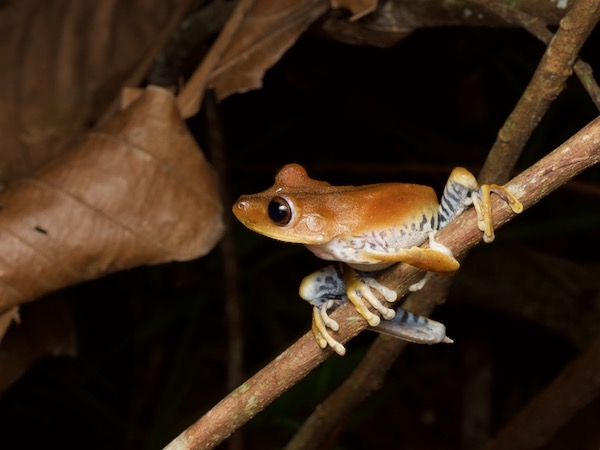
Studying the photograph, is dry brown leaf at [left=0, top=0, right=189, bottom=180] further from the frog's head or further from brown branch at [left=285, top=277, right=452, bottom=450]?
the frog's head

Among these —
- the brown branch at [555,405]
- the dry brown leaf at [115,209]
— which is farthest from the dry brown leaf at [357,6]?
the brown branch at [555,405]

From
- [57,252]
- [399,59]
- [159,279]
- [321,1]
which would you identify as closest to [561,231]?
[399,59]

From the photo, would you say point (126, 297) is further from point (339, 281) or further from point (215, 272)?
point (339, 281)

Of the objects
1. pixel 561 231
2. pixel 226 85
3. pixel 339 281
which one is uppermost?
pixel 339 281

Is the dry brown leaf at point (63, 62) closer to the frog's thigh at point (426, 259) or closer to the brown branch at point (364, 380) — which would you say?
the brown branch at point (364, 380)

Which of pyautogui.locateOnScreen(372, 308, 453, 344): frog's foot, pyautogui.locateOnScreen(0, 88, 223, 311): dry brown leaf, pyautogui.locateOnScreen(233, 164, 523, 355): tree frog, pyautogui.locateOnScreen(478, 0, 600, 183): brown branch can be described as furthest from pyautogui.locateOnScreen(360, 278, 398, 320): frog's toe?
pyautogui.locateOnScreen(0, 88, 223, 311): dry brown leaf

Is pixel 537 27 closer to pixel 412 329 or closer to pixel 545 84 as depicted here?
pixel 545 84
